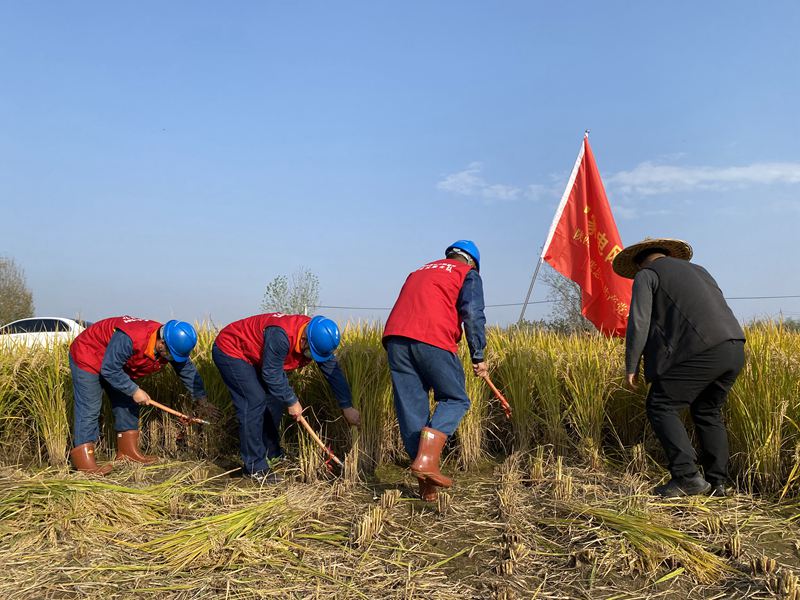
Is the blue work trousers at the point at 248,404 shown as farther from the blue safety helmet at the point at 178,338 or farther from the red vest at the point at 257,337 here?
the blue safety helmet at the point at 178,338

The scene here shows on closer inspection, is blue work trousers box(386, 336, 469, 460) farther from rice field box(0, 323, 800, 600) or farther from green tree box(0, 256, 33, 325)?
green tree box(0, 256, 33, 325)

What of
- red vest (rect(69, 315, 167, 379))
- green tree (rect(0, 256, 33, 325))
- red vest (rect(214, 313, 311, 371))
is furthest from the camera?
green tree (rect(0, 256, 33, 325))

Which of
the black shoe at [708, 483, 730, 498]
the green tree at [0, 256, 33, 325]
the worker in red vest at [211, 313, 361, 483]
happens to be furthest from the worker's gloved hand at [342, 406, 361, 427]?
the green tree at [0, 256, 33, 325]

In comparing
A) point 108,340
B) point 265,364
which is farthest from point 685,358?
point 108,340

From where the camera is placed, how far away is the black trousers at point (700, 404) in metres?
3.51

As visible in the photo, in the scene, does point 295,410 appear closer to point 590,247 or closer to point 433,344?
point 433,344

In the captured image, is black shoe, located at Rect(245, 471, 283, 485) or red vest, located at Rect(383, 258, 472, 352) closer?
red vest, located at Rect(383, 258, 472, 352)

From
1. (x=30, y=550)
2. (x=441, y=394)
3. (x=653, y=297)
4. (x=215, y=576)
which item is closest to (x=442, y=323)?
(x=441, y=394)

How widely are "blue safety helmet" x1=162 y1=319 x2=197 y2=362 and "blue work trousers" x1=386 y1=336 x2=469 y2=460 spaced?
175 centimetres

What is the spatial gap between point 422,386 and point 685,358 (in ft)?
5.10

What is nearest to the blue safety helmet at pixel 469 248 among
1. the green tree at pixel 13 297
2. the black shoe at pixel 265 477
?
the black shoe at pixel 265 477

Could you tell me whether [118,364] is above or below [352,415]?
above

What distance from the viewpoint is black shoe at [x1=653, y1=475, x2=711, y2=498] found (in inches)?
136

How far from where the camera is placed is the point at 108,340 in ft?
15.6
